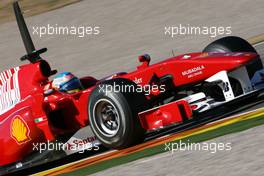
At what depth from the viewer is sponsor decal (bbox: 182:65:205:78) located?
8000 millimetres

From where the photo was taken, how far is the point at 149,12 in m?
21.6

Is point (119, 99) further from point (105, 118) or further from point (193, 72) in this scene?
point (193, 72)

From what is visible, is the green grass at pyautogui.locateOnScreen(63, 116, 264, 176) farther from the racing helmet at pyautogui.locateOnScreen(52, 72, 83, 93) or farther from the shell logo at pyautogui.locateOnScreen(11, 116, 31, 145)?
the racing helmet at pyautogui.locateOnScreen(52, 72, 83, 93)

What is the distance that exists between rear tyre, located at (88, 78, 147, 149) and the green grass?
0.32 metres

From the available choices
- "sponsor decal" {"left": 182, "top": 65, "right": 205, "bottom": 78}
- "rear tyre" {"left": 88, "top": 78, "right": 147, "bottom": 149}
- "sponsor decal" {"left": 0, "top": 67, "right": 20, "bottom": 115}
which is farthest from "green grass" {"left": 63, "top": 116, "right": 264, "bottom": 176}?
"sponsor decal" {"left": 0, "top": 67, "right": 20, "bottom": 115}

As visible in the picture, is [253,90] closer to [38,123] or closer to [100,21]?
[38,123]

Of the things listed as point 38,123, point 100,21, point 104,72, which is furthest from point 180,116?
point 100,21

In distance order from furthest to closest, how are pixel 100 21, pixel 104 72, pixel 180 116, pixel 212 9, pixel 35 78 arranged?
pixel 100 21
pixel 212 9
pixel 104 72
pixel 35 78
pixel 180 116

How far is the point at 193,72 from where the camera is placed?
26.5 feet

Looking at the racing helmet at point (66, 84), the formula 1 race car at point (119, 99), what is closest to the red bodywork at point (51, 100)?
the formula 1 race car at point (119, 99)

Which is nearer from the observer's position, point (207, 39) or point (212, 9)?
point (207, 39)

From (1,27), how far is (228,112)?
52.1ft

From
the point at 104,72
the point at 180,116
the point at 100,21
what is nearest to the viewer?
the point at 180,116

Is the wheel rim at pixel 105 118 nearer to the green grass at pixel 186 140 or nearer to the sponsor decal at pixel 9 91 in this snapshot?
the green grass at pixel 186 140
